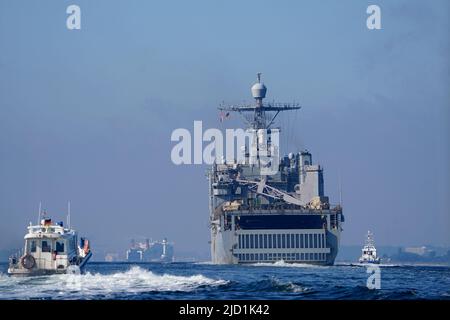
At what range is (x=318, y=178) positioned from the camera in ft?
399

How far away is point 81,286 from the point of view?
51875 millimetres

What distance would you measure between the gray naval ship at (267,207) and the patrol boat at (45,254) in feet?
159

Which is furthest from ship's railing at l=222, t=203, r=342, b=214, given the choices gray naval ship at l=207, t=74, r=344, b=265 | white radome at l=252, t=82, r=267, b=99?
white radome at l=252, t=82, r=267, b=99

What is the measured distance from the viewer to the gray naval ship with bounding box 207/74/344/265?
366ft

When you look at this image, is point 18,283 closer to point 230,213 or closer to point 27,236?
point 27,236

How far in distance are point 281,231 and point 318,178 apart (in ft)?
40.4

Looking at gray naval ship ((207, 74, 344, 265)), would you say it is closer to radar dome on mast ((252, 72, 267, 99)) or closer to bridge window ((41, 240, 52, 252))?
radar dome on mast ((252, 72, 267, 99))

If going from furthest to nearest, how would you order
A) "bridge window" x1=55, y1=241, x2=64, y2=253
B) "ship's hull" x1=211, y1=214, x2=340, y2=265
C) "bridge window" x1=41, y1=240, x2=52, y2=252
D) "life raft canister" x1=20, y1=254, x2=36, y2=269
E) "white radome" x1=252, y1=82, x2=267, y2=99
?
"white radome" x1=252, y1=82, x2=267, y2=99 < "ship's hull" x1=211, y1=214, x2=340, y2=265 < "bridge window" x1=55, y1=241, x2=64, y2=253 < "bridge window" x1=41, y1=240, x2=52, y2=252 < "life raft canister" x1=20, y1=254, x2=36, y2=269

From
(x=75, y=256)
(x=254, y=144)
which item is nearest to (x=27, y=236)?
(x=75, y=256)

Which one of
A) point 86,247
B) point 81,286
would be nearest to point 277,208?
point 86,247

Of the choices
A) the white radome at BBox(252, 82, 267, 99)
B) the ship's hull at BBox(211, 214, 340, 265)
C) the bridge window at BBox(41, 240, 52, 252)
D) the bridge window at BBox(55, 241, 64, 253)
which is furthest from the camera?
the white radome at BBox(252, 82, 267, 99)

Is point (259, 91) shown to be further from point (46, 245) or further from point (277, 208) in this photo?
point (46, 245)

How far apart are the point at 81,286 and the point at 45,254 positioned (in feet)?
38.1

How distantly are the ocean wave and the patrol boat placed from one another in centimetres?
127
